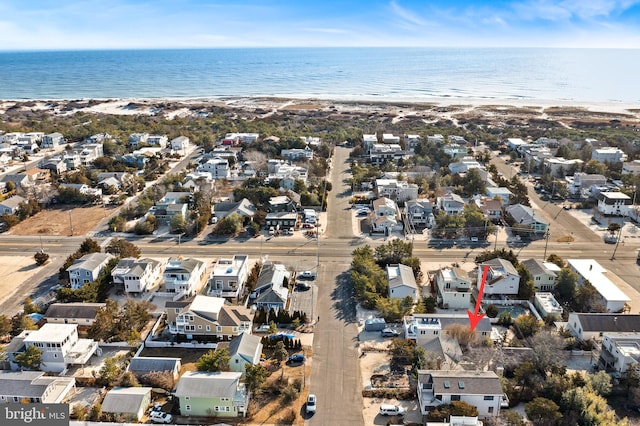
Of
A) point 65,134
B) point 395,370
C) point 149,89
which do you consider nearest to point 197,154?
point 65,134

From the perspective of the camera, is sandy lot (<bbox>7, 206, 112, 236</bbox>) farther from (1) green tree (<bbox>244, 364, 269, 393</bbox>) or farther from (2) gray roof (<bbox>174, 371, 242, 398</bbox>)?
(1) green tree (<bbox>244, 364, 269, 393</bbox>)

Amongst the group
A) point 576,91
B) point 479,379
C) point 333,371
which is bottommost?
point 333,371

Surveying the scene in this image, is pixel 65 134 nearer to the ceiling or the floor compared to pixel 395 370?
→ nearer to the ceiling

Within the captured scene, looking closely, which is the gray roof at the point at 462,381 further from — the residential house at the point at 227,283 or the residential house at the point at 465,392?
the residential house at the point at 227,283

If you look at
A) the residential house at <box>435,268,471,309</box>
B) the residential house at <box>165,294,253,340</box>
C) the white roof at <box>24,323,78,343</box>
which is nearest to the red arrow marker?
the residential house at <box>435,268,471,309</box>

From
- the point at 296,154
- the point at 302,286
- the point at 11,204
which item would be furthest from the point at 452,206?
the point at 11,204

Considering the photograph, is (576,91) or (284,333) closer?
(284,333)

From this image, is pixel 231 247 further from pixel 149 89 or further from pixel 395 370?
pixel 149 89
